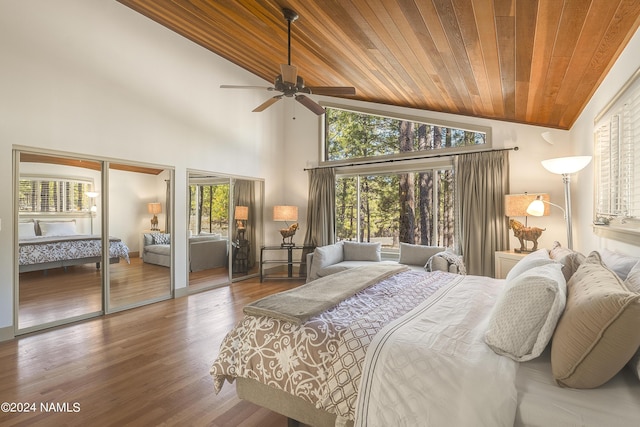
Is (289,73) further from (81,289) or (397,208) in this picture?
(81,289)

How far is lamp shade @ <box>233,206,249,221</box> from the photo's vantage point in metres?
5.62

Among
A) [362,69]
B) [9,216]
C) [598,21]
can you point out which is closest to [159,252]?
[9,216]

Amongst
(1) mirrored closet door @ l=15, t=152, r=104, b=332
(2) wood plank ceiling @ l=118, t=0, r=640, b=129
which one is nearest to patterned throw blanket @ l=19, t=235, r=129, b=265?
(1) mirrored closet door @ l=15, t=152, r=104, b=332

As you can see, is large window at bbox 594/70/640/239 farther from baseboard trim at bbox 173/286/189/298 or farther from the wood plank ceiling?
baseboard trim at bbox 173/286/189/298

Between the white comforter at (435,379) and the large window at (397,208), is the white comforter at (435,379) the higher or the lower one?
the lower one

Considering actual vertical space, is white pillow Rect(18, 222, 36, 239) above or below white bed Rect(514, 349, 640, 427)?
above

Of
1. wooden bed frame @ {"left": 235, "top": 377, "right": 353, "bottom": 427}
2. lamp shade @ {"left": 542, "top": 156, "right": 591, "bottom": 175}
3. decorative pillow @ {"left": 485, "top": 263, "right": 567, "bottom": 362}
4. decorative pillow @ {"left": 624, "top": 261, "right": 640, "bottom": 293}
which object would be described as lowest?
wooden bed frame @ {"left": 235, "top": 377, "right": 353, "bottom": 427}

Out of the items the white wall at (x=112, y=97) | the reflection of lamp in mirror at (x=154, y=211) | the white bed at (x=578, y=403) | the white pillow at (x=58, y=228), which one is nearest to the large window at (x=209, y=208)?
the white wall at (x=112, y=97)

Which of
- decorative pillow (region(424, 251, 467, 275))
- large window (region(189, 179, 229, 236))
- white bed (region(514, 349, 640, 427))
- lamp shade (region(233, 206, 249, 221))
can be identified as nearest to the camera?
white bed (region(514, 349, 640, 427))

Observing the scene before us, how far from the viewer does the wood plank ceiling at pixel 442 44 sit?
1985mm

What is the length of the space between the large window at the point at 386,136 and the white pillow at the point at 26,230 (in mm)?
4547

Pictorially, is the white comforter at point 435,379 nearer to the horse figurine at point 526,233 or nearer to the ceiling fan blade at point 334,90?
the ceiling fan blade at point 334,90

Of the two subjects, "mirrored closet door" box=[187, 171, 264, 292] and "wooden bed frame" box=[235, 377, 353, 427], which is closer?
"wooden bed frame" box=[235, 377, 353, 427]

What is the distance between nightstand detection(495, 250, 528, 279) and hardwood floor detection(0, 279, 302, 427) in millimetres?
3283
